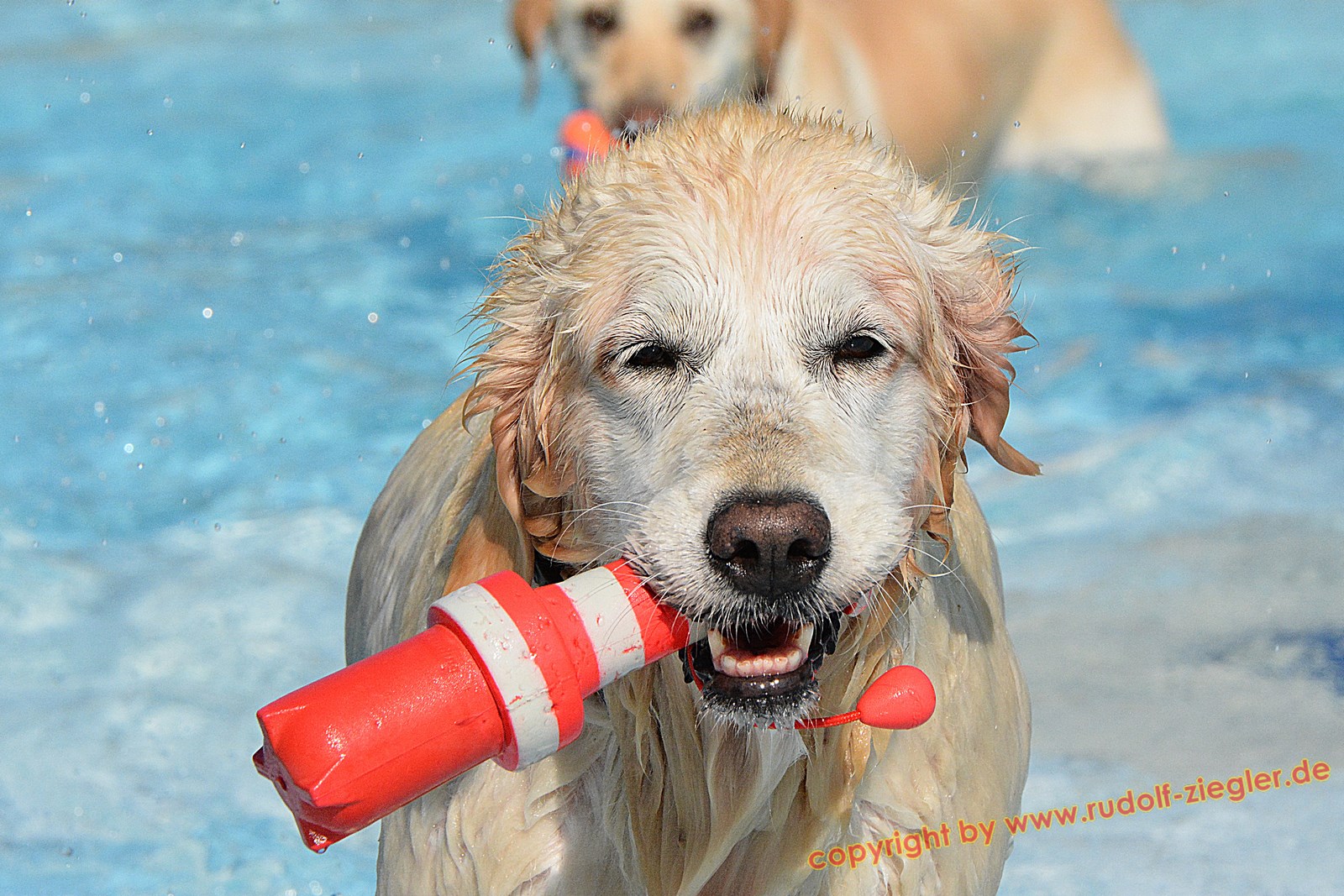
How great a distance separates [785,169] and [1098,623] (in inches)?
140

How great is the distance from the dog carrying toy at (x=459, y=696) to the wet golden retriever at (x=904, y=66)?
3732mm

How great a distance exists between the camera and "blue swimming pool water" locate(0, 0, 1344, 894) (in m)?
4.79

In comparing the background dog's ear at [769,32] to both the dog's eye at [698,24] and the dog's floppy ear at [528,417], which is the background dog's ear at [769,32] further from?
the dog's floppy ear at [528,417]

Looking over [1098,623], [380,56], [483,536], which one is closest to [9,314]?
[380,56]

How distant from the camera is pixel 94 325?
795 cm

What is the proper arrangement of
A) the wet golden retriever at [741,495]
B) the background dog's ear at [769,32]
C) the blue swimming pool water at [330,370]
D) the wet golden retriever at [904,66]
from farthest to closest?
the background dog's ear at [769,32]
the wet golden retriever at [904,66]
the blue swimming pool water at [330,370]
the wet golden retriever at [741,495]

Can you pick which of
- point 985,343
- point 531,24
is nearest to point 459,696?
point 985,343

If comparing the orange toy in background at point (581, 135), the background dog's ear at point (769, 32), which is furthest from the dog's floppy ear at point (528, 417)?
the background dog's ear at point (769, 32)

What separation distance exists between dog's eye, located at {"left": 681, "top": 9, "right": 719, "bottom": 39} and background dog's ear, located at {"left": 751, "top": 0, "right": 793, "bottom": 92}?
9.2 inches

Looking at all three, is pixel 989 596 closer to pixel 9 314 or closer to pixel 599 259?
pixel 599 259

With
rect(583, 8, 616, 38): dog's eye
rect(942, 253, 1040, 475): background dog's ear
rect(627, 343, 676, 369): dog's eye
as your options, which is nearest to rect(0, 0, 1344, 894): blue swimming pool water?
rect(942, 253, 1040, 475): background dog's ear

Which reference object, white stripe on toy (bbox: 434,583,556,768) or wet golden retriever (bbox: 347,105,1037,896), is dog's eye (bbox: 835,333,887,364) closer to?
wet golden retriever (bbox: 347,105,1037,896)

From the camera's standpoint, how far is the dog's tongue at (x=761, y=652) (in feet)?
7.95

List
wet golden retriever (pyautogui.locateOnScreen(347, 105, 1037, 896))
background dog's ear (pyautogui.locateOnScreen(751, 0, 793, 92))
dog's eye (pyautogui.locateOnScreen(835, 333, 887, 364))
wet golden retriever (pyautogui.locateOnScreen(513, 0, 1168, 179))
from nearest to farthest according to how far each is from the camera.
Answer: wet golden retriever (pyautogui.locateOnScreen(347, 105, 1037, 896))
dog's eye (pyautogui.locateOnScreen(835, 333, 887, 364))
wet golden retriever (pyautogui.locateOnScreen(513, 0, 1168, 179))
background dog's ear (pyautogui.locateOnScreen(751, 0, 793, 92))
